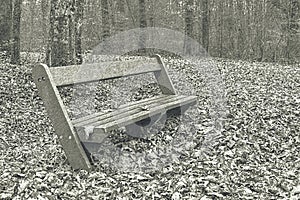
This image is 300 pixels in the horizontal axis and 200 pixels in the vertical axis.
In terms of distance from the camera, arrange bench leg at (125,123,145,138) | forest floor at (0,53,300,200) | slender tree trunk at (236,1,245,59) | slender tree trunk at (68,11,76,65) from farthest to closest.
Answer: slender tree trunk at (236,1,245,59)
slender tree trunk at (68,11,76,65)
bench leg at (125,123,145,138)
forest floor at (0,53,300,200)

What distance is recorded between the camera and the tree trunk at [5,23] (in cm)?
1221

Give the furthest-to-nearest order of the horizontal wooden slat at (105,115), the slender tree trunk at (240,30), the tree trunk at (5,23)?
1. the slender tree trunk at (240,30)
2. the tree trunk at (5,23)
3. the horizontal wooden slat at (105,115)

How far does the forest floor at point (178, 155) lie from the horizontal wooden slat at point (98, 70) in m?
0.80

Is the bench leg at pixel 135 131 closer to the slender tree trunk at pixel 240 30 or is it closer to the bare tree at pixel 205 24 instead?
the bare tree at pixel 205 24

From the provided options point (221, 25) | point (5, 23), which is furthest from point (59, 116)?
point (221, 25)

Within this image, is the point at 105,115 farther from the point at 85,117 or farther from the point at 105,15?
the point at 105,15

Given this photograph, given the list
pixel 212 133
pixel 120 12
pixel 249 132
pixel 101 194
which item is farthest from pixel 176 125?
pixel 120 12

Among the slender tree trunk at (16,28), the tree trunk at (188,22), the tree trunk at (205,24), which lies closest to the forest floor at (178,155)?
the slender tree trunk at (16,28)

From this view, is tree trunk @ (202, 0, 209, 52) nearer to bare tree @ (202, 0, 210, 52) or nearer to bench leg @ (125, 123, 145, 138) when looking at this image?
bare tree @ (202, 0, 210, 52)

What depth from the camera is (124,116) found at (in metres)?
4.93

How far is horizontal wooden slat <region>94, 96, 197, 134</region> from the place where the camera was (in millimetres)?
4277

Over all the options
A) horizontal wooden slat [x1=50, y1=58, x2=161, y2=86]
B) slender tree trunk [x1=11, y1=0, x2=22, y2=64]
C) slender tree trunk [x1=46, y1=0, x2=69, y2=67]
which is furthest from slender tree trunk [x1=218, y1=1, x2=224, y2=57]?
horizontal wooden slat [x1=50, y1=58, x2=161, y2=86]

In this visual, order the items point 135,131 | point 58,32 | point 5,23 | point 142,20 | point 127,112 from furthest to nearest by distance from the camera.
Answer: point 142,20, point 5,23, point 58,32, point 135,131, point 127,112

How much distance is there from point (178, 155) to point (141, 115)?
0.65 metres
